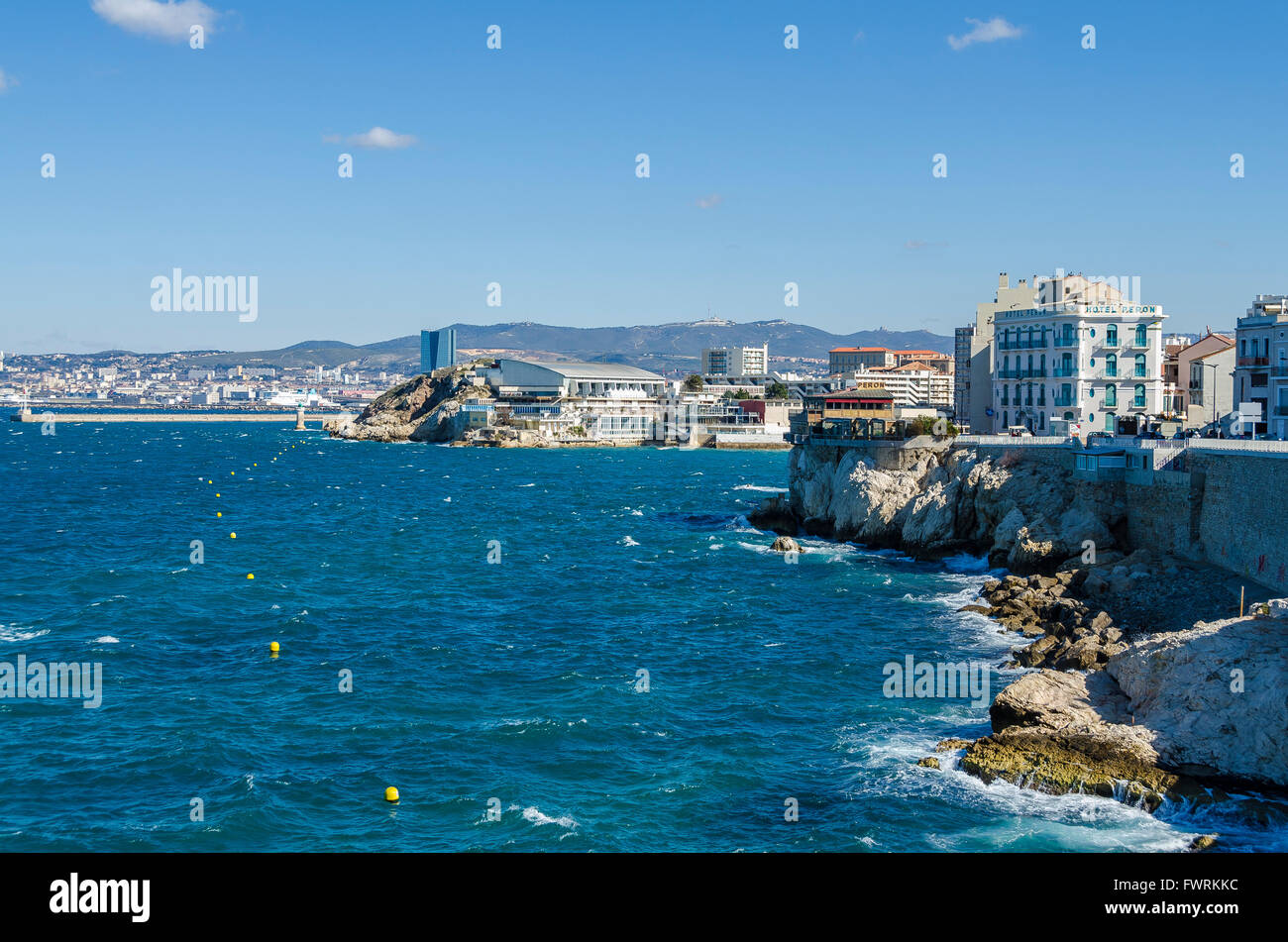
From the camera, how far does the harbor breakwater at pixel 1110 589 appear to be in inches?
1051

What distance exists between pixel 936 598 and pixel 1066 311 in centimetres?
2867

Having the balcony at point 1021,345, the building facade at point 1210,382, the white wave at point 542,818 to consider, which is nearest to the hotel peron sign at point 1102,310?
the balcony at point 1021,345

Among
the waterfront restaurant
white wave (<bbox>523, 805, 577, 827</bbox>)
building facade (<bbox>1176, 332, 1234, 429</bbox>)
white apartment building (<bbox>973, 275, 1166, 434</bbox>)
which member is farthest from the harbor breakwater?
building facade (<bbox>1176, 332, 1234, 429</bbox>)

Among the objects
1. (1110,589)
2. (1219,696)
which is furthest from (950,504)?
(1219,696)

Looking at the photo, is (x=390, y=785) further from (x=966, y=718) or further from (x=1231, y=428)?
(x=1231, y=428)

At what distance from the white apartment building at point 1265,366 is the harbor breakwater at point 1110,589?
35.2 ft

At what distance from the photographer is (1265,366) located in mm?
56750

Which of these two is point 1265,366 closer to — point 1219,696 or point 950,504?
point 950,504

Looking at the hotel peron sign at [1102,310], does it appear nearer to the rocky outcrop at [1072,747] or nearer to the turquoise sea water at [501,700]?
the turquoise sea water at [501,700]

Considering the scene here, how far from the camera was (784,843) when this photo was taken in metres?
24.3

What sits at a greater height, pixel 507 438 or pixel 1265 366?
pixel 1265 366

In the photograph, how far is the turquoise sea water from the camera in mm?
25531

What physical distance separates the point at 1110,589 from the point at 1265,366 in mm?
22557
